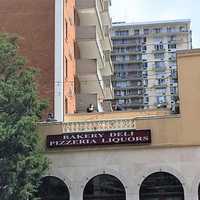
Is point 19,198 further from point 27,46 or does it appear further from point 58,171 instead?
point 27,46

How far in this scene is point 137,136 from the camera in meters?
25.2

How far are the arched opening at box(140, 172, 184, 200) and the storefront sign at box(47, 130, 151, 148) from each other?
1.75 m

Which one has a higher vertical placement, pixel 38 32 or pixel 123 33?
pixel 123 33

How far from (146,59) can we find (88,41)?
74.2 metres

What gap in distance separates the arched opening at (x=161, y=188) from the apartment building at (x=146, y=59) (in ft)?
255

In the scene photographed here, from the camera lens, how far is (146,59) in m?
112

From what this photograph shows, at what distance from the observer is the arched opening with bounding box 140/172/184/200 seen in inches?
972

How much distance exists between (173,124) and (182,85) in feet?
6.43

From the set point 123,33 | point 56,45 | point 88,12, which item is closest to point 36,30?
point 56,45

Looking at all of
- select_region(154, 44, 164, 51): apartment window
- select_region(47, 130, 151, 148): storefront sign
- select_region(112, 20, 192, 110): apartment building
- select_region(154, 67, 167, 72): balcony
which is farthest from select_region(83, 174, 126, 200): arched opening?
select_region(154, 44, 164, 51): apartment window

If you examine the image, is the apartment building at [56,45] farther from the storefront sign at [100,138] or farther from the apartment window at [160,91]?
the apartment window at [160,91]

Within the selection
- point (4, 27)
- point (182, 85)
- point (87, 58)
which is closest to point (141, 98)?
point (87, 58)

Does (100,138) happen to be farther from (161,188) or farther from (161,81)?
(161,81)

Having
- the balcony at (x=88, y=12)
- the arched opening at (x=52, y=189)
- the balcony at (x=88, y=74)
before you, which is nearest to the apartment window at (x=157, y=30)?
the balcony at (x=88, y=12)
